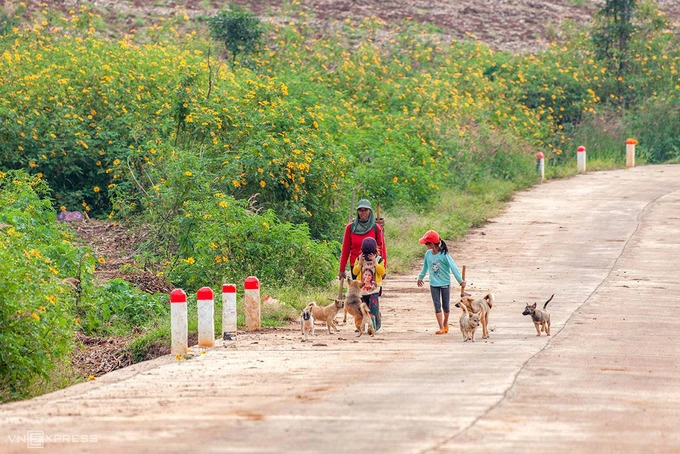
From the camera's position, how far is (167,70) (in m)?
29.7

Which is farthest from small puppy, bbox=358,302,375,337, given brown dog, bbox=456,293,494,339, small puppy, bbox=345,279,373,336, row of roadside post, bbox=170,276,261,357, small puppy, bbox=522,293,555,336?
small puppy, bbox=522,293,555,336

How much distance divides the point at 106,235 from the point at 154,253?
2660 mm

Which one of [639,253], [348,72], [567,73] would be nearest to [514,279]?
[639,253]

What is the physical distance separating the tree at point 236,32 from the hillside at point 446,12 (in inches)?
363

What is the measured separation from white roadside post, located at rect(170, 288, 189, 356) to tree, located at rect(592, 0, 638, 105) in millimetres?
35278

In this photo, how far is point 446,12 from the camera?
61.9m

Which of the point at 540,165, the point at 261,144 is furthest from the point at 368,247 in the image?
the point at 540,165

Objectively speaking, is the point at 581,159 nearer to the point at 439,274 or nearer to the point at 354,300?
the point at 439,274

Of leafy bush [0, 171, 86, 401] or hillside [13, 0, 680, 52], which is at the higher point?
hillside [13, 0, 680, 52]

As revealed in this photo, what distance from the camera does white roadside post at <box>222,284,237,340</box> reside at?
16766mm

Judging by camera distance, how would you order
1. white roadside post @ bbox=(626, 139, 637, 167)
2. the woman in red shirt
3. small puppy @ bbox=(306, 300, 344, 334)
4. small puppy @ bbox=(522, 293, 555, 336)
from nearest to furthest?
small puppy @ bbox=(522, 293, 555, 336) < small puppy @ bbox=(306, 300, 344, 334) < the woman in red shirt < white roadside post @ bbox=(626, 139, 637, 167)

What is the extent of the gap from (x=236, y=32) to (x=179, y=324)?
94.6 ft

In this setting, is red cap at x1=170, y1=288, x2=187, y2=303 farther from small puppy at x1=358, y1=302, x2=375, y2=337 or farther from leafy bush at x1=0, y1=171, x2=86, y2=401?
small puppy at x1=358, y1=302, x2=375, y2=337

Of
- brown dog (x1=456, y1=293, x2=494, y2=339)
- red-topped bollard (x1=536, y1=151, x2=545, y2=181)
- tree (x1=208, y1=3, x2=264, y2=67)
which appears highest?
tree (x1=208, y1=3, x2=264, y2=67)
